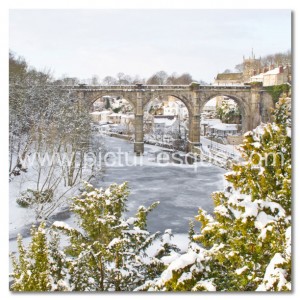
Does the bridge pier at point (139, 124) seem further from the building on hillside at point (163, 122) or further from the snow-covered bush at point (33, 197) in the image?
the snow-covered bush at point (33, 197)

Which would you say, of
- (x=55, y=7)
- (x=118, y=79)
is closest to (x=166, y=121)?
(x=118, y=79)

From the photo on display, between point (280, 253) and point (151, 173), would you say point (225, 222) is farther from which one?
point (151, 173)

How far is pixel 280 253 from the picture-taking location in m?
3.49

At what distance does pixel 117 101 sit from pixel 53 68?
7.52 m

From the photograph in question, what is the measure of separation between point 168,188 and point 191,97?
20.0 feet

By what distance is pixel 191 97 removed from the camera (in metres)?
15.1

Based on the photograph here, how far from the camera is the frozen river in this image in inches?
316

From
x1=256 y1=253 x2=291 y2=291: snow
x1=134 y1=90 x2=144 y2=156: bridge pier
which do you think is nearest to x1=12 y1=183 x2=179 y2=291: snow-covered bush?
x1=256 y1=253 x2=291 y2=291: snow

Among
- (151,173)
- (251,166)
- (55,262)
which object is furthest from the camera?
(151,173)

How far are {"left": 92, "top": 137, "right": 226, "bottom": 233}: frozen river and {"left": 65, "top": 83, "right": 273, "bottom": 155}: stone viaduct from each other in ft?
4.49

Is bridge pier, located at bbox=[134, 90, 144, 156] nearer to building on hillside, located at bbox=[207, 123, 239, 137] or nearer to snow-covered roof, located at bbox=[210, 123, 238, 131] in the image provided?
building on hillside, located at bbox=[207, 123, 239, 137]

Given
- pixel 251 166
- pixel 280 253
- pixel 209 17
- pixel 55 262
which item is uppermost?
pixel 209 17

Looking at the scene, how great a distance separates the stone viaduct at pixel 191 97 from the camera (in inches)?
371

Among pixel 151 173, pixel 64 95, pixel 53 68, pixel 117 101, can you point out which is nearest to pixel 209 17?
pixel 53 68
